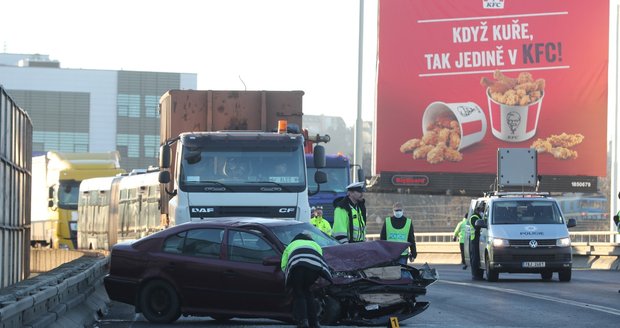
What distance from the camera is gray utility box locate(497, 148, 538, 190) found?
34.7 metres

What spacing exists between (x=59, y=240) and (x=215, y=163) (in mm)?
30450

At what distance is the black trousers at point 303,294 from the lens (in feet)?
47.4

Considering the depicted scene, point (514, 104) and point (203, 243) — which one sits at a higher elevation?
point (514, 104)

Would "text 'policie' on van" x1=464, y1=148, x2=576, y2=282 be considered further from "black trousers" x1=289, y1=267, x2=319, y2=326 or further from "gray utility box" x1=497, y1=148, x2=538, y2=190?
"black trousers" x1=289, y1=267, x2=319, y2=326

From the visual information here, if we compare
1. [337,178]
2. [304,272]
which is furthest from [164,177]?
[337,178]

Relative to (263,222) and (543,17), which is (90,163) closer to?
(543,17)

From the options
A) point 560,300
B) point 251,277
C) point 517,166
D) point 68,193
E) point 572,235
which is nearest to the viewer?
point 251,277

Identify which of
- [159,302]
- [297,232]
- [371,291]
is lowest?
[159,302]

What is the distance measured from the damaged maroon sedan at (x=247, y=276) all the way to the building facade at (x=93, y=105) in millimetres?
88849

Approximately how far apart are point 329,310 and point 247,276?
114 centimetres

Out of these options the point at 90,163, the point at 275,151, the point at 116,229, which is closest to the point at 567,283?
the point at 275,151

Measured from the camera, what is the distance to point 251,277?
1608cm

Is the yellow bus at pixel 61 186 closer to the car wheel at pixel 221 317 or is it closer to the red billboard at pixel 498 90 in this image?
the red billboard at pixel 498 90

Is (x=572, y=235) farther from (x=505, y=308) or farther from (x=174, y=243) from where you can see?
(x=174, y=243)
